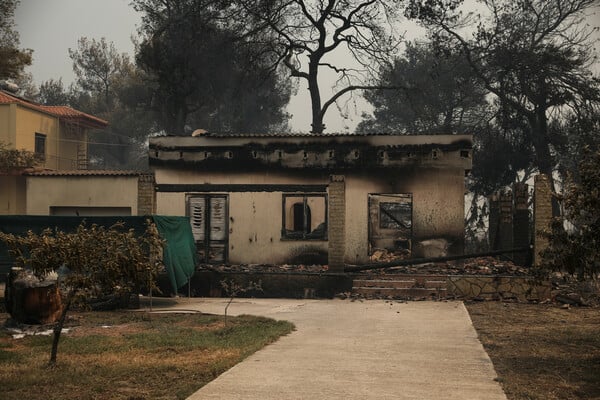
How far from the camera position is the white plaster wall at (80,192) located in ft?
89.3

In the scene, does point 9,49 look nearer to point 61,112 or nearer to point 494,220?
point 61,112

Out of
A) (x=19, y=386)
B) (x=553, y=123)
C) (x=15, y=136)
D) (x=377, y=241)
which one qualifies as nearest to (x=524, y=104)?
(x=553, y=123)

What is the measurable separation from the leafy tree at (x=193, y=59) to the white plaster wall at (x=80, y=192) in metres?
11.6

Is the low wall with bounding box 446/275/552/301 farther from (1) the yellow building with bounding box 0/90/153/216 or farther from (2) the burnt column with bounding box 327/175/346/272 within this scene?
(1) the yellow building with bounding box 0/90/153/216

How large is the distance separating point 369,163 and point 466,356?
505 inches

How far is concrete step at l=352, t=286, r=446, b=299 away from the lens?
1711cm

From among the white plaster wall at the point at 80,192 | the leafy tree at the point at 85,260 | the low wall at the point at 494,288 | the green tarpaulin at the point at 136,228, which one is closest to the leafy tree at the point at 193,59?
the white plaster wall at the point at 80,192

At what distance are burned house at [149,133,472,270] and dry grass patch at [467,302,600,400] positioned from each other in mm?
6064

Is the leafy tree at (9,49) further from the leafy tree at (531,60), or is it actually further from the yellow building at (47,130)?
the leafy tree at (531,60)

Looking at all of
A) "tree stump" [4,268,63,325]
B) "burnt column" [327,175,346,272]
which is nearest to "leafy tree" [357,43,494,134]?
"burnt column" [327,175,346,272]

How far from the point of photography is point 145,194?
62.7 ft

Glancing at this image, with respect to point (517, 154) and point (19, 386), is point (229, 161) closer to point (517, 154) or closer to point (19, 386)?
point (19, 386)

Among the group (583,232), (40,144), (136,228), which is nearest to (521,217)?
(136,228)

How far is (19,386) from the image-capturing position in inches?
291
